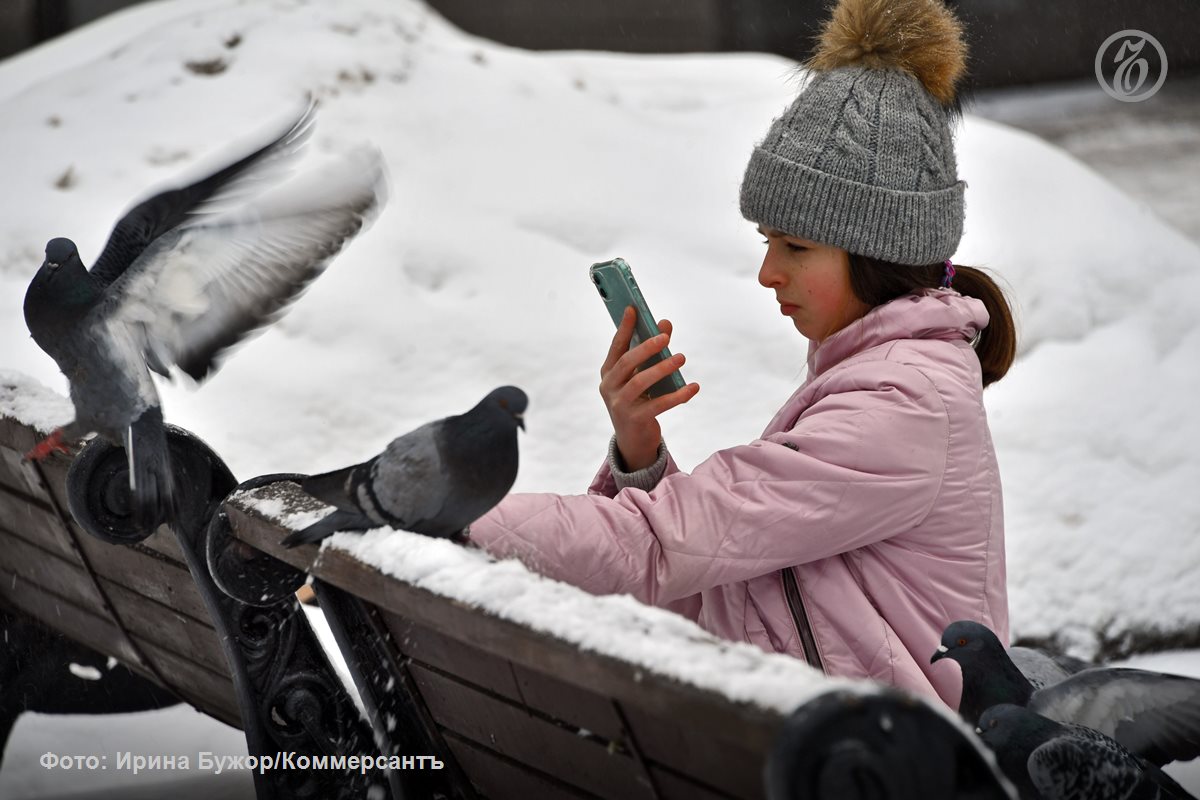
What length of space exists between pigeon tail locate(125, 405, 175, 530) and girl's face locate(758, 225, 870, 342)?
90 cm

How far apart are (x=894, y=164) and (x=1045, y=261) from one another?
337 centimetres

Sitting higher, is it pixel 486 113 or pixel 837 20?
pixel 837 20

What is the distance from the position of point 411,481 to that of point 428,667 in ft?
0.90

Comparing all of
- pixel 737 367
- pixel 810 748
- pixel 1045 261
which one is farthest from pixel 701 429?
pixel 810 748

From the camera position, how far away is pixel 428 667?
1564 millimetres

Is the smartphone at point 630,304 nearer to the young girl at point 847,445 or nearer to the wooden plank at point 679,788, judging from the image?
the young girl at point 847,445

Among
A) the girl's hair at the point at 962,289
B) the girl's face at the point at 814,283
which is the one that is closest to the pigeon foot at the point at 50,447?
the girl's face at the point at 814,283

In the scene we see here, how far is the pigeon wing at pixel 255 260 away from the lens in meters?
1.88

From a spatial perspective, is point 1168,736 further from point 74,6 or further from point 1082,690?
point 74,6

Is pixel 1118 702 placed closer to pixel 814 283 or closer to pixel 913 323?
pixel 913 323

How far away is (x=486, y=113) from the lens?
16.4 feet

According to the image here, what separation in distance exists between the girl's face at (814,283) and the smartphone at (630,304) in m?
0.18

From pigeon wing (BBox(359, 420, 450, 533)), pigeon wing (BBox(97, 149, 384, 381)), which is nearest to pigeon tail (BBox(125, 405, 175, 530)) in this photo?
pigeon wing (BBox(97, 149, 384, 381))

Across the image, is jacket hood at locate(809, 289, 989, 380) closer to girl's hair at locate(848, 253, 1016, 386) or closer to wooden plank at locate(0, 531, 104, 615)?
girl's hair at locate(848, 253, 1016, 386)
